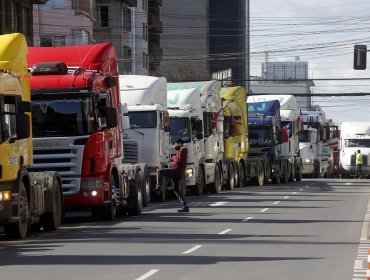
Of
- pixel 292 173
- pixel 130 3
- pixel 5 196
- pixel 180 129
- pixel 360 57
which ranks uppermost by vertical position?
pixel 130 3

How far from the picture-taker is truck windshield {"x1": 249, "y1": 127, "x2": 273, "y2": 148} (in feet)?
186

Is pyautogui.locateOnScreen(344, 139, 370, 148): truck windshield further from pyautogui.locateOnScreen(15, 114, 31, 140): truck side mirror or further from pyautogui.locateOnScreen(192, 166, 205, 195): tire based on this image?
pyautogui.locateOnScreen(15, 114, 31, 140): truck side mirror

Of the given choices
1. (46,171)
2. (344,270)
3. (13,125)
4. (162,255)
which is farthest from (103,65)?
(344,270)

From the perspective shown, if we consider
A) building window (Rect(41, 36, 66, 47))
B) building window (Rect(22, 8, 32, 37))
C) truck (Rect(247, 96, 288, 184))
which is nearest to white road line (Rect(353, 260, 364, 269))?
truck (Rect(247, 96, 288, 184))

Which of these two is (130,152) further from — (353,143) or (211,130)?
(353,143)

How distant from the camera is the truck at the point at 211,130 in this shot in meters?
44.5

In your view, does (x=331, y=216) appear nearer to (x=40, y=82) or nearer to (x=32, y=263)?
(x=40, y=82)

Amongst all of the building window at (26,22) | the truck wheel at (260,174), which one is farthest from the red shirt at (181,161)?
the building window at (26,22)

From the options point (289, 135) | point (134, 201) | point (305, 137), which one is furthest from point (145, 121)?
point (305, 137)

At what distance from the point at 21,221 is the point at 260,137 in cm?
3552

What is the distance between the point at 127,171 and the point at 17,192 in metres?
8.44

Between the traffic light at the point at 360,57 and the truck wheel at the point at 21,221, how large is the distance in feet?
79.6

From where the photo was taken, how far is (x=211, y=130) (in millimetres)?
45781

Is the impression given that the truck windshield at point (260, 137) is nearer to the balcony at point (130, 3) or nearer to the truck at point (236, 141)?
the truck at point (236, 141)
